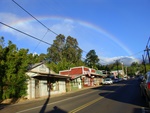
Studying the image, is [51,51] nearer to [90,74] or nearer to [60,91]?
[90,74]

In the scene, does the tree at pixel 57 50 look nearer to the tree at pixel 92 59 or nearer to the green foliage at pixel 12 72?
the tree at pixel 92 59

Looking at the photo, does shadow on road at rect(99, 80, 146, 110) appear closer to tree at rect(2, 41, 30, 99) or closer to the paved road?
the paved road

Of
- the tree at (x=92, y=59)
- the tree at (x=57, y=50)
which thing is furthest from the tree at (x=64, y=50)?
the tree at (x=92, y=59)

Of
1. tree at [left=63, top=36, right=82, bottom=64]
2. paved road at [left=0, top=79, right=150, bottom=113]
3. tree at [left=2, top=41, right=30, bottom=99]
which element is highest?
tree at [left=63, top=36, right=82, bottom=64]

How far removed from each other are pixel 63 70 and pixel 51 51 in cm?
2140

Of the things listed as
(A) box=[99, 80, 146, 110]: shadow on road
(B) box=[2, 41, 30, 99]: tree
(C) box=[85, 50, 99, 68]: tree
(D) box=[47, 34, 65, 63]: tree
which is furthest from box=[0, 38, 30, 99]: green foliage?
(C) box=[85, 50, 99, 68]: tree

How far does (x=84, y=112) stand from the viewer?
Answer: 12570mm

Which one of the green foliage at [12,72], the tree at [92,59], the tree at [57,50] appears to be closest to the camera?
the green foliage at [12,72]

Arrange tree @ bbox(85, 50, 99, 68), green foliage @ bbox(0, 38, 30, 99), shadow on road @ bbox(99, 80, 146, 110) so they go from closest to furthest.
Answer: shadow on road @ bbox(99, 80, 146, 110) → green foliage @ bbox(0, 38, 30, 99) → tree @ bbox(85, 50, 99, 68)

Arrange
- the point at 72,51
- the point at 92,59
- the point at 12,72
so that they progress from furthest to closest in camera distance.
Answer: the point at 92,59, the point at 72,51, the point at 12,72

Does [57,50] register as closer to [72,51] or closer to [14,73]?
[72,51]

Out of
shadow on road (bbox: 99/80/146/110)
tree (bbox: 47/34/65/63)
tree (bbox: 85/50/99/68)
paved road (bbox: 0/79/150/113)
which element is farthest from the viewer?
tree (bbox: 85/50/99/68)

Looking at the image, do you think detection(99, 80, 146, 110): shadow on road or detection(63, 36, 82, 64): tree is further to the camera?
detection(63, 36, 82, 64): tree

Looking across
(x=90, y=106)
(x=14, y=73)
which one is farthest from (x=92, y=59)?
(x=90, y=106)
